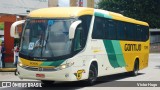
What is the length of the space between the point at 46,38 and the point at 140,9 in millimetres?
54010

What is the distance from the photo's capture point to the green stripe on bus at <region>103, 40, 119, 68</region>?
17.4 m

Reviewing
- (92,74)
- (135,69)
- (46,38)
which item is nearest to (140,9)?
(135,69)

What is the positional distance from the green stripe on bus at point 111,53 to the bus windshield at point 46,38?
11.0ft

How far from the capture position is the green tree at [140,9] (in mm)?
66562

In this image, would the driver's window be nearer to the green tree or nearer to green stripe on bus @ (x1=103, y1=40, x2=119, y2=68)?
green stripe on bus @ (x1=103, y1=40, x2=119, y2=68)

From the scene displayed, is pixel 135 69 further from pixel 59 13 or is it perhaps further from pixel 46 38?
pixel 46 38

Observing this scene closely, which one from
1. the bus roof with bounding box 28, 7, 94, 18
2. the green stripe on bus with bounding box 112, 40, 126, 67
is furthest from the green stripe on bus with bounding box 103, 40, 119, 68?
the bus roof with bounding box 28, 7, 94, 18

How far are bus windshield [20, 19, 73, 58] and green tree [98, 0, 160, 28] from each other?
52.7m

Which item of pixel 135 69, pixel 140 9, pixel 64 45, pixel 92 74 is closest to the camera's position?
pixel 64 45

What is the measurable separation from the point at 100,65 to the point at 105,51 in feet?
2.79

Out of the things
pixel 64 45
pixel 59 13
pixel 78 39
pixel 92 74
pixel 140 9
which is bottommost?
pixel 92 74

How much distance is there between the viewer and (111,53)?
706 inches

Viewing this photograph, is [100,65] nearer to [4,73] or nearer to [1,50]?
[4,73]

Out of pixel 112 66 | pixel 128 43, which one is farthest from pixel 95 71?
pixel 128 43
